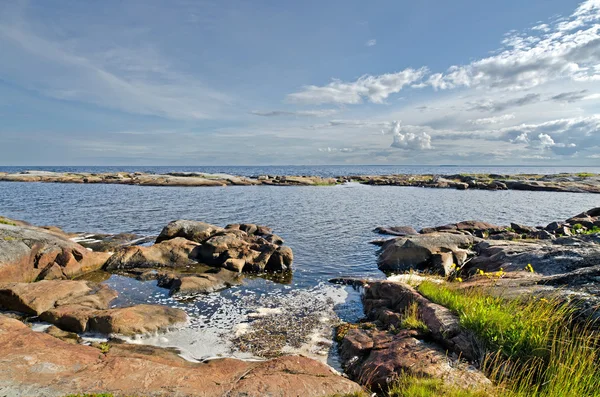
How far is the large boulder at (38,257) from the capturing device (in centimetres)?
1517

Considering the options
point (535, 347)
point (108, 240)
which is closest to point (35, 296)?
point (108, 240)

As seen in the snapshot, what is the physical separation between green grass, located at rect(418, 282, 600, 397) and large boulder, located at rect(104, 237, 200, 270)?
1582 cm

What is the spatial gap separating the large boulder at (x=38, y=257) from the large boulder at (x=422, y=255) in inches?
642

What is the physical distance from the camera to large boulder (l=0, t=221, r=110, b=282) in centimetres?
1517

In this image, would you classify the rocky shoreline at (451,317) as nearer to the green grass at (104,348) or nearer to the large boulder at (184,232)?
the green grass at (104,348)

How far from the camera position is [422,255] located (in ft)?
65.8

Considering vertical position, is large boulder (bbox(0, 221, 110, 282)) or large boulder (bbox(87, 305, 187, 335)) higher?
large boulder (bbox(0, 221, 110, 282))

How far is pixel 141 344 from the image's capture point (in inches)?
395

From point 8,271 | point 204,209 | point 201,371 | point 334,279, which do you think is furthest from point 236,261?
point 204,209

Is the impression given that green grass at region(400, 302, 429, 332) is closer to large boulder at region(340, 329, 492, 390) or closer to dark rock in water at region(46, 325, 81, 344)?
large boulder at region(340, 329, 492, 390)

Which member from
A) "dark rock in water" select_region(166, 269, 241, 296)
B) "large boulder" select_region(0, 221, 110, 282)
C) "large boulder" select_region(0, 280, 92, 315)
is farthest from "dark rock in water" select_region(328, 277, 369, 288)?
"large boulder" select_region(0, 221, 110, 282)

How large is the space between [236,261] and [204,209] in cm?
2455

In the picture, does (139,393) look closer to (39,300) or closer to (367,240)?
(39,300)

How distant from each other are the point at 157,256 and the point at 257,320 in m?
10.0
